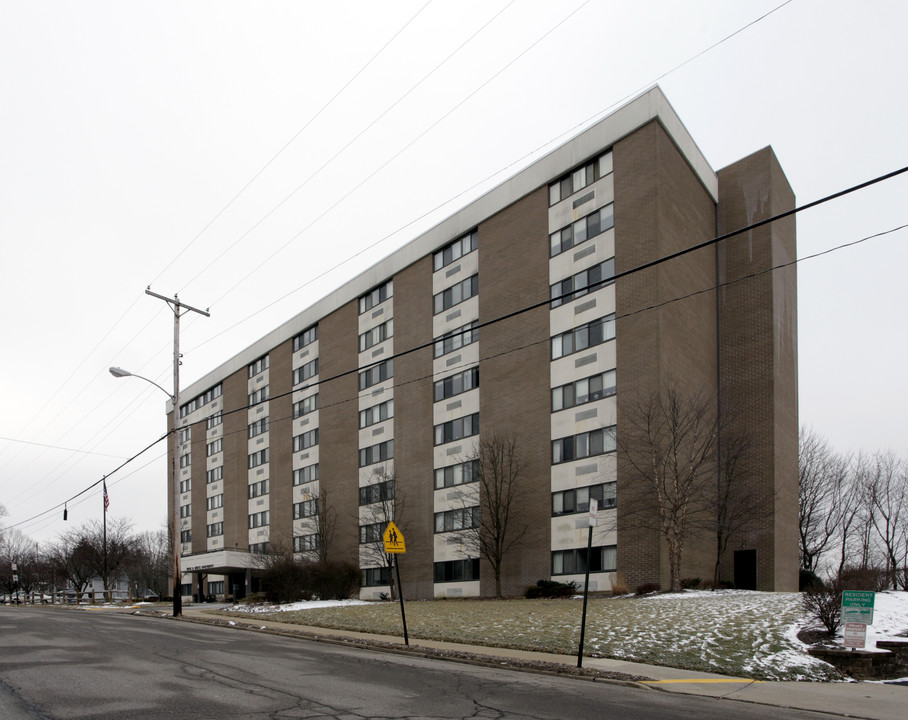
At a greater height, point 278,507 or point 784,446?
point 784,446

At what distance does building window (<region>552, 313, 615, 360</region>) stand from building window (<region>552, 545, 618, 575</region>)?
938 centimetres

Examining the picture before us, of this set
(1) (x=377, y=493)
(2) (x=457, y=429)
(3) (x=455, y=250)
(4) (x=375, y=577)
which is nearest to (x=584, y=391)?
(2) (x=457, y=429)

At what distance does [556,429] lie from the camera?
39719 millimetres

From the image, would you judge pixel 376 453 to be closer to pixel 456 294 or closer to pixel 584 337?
pixel 456 294

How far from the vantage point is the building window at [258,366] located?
230 feet

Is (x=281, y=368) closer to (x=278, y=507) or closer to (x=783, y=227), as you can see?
(x=278, y=507)

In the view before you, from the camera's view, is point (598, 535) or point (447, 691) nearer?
point (447, 691)

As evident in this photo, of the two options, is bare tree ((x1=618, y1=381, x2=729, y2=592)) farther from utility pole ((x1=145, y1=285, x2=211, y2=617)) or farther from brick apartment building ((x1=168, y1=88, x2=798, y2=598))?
utility pole ((x1=145, y1=285, x2=211, y2=617))

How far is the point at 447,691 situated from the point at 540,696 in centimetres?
128

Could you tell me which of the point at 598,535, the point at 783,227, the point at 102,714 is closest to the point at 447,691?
the point at 102,714

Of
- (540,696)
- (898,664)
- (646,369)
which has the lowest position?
(898,664)

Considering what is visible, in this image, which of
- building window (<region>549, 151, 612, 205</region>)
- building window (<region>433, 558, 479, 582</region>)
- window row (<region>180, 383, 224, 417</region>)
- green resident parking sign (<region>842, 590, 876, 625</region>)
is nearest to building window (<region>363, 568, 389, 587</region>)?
building window (<region>433, 558, 479, 582</region>)

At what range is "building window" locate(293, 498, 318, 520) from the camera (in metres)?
57.8

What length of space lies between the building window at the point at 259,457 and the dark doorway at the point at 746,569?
133ft
